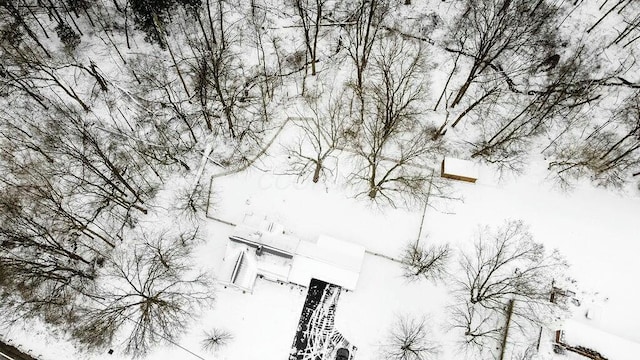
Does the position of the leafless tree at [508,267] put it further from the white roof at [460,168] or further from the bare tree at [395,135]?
the bare tree at [395,135]

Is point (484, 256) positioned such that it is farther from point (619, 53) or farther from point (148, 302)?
point (148, 302)

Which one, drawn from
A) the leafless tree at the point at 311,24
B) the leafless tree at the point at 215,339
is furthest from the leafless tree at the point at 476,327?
the leafless tree at the point at 311,24

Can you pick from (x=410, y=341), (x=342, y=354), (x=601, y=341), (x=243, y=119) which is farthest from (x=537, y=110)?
(x=342, y=354)

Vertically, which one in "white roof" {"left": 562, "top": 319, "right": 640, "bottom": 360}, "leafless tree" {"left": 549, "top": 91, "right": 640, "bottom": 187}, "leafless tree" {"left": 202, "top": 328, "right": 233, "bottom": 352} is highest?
"leafless tree" {"left": 549, "top": 91, "right": 640, "bottom": 187}

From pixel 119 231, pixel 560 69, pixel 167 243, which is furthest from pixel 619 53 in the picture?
pixel 119 231

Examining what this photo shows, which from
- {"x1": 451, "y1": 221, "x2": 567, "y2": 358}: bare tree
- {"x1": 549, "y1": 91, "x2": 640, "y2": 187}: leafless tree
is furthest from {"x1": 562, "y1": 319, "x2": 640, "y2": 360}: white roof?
{"x1": 549, "y1": 91, "x2": 640, "y2": 187}: leafless tree

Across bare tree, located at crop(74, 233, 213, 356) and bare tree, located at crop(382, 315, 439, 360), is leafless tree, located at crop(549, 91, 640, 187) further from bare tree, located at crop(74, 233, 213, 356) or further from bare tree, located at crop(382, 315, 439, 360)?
bare tree, located at crop(74, 233, 213, 356)
